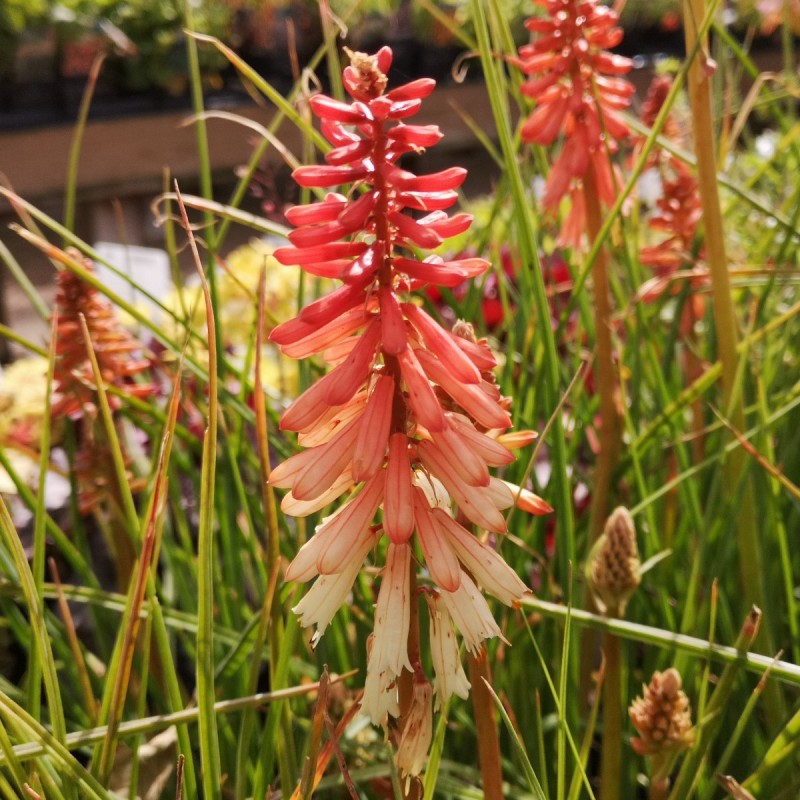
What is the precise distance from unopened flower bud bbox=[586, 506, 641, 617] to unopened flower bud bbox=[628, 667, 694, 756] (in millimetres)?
61

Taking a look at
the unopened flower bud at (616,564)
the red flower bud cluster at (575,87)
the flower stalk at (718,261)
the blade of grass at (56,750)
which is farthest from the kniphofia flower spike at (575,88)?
the blade of grass at (56,750)

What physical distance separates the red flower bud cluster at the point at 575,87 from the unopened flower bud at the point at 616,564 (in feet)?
1.43

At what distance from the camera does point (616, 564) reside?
69 cm

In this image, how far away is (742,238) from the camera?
2311 mm

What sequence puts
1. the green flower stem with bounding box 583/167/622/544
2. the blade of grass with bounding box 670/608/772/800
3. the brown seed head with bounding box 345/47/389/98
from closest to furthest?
1. the brown seed head with bounding box 345/47/389/98
2. the blade of grass with bounding box 670/608/772/800
3. the green flower stem with bounding box 583/167/622/544

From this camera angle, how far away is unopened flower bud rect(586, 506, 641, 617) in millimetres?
672

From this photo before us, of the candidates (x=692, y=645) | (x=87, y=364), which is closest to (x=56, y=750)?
(x=692, y=645)

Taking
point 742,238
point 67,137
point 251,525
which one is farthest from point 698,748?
point 67,137

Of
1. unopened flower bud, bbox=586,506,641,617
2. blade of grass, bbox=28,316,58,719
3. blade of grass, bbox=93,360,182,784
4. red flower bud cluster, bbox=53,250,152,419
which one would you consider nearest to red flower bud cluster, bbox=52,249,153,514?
red flower bud cluster, bbox=53,250,152,419

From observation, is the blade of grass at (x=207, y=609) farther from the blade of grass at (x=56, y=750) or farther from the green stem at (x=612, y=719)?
the green stem at (x=612, y=719)

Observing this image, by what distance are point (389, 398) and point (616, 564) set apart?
0.24 m

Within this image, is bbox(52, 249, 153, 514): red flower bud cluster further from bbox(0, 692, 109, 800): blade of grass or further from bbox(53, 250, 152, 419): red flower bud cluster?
bbox(0, 692, 109, 800): blade of grass

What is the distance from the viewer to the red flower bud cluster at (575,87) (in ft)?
3.15

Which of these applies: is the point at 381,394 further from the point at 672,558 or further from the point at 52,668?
the point at 672,558
